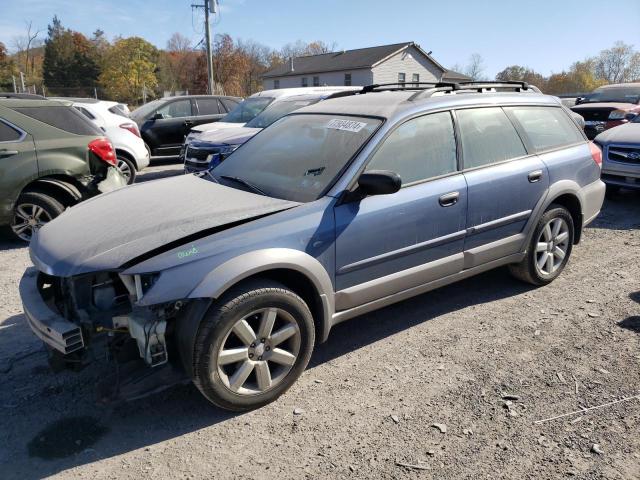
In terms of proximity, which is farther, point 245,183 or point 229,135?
point 229,135

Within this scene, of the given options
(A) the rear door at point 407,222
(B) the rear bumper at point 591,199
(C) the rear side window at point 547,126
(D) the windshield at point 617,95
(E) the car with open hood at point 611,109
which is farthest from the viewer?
(D) the windshield at point 617,95

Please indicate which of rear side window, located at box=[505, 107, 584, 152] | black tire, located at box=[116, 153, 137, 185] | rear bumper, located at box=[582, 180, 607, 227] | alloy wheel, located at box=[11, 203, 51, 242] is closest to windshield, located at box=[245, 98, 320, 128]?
black tire, located at box=[116, 153, 137, 185]

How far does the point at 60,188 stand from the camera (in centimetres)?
600

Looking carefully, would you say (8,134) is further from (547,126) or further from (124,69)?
(124,69)

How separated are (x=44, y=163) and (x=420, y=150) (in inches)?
178

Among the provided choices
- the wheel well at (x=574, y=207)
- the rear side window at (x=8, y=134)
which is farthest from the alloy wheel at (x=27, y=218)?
the wheel well at (x=574, y=207)

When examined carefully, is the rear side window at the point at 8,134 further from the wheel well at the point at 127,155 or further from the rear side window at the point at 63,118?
the wheel well at the point at 127,155

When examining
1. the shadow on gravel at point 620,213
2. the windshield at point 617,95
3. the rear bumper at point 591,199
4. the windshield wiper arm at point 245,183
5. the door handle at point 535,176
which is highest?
the windshield at point 617,95

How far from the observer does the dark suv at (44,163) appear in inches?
227

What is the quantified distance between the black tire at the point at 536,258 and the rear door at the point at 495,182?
21 cm

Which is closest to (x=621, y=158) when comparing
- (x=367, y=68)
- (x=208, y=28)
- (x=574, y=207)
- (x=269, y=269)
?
(x=574, y=207)

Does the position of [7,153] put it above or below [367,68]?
below

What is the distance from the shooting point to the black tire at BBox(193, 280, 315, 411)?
2.70m

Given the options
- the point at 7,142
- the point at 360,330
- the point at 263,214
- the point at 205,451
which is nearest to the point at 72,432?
the point at 205,451
